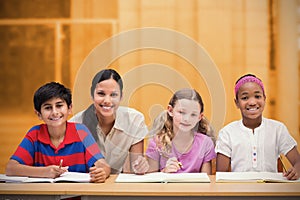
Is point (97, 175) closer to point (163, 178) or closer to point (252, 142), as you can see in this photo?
point (163, 178)

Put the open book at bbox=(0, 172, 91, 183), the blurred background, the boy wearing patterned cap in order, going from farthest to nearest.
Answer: the blurred background, the boy wearing patterned cap, the open book at bbox=(0, 172, 91, 183)

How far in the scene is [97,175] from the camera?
1776 millimetres

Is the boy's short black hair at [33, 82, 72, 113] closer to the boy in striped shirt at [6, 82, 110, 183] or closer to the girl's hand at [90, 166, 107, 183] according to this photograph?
the boy in striped shirt at [6, 82, 110, 183]

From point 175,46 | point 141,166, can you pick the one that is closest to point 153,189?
point 141,166

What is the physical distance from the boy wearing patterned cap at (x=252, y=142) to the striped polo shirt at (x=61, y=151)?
1.87ft

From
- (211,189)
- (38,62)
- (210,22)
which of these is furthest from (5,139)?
(211,189)

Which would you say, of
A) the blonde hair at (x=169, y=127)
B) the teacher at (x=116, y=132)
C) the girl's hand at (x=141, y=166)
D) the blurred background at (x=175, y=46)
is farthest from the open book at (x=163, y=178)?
the blurred background at (x=175, y=46)

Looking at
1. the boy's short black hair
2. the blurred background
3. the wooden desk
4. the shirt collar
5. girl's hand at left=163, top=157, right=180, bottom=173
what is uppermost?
the blurred background

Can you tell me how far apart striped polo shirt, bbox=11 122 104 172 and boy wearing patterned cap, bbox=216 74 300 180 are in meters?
0.57

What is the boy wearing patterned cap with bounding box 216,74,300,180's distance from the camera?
2086mm

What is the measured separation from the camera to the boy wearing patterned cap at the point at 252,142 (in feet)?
6.84

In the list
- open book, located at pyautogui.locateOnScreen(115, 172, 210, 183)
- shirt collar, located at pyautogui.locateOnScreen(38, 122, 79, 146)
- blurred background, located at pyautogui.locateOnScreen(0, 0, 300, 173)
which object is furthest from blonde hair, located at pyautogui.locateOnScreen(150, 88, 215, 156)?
blurred background, located at pyautogui.locateOnScreen(0, 0, 300, 173)

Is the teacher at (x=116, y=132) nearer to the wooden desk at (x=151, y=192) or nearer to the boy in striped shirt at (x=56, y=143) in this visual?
the boy in striped shirt at (x=56, y=143)

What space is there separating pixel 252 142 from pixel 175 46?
142cm
